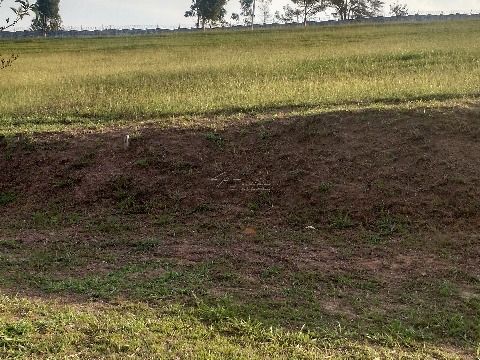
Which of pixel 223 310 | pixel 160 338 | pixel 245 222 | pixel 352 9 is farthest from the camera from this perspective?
pixel 352 9

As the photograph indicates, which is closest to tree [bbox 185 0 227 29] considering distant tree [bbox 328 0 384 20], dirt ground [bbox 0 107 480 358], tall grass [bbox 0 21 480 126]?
distant tree [bbox 328 0 384 20]

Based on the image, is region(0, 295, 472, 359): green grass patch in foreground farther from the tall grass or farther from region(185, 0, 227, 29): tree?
region(185, 0, 227, 29): tree

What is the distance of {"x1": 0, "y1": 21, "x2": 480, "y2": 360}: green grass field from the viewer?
3980 millimetres

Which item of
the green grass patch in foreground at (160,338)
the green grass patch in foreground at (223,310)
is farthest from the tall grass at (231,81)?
the green grass patch in foreground at (160,338)

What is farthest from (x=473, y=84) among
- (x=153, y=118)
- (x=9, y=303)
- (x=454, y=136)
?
(x=9, y=303)

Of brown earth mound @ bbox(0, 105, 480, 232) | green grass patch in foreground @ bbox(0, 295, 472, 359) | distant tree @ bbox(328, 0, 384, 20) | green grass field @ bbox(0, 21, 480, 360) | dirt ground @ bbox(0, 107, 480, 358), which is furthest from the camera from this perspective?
distant tree @ bbox(328, 0, 384, 20)

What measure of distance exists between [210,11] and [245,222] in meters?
50.2

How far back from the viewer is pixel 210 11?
53.7 metres

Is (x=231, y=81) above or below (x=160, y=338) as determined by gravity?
above

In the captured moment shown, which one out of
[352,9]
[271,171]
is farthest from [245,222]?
[352,9]

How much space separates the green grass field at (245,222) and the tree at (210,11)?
144 ft

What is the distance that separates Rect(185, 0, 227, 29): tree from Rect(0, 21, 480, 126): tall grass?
113ft

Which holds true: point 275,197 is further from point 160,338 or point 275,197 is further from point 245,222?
point 160,338

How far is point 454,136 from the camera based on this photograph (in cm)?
752
